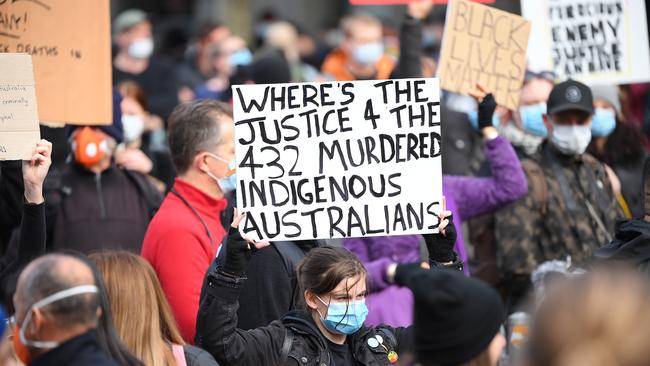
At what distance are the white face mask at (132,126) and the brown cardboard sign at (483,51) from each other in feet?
8.59

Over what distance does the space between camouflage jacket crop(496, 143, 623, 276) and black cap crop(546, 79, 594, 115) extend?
341 mm

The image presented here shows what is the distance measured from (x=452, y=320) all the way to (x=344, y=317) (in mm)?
1483

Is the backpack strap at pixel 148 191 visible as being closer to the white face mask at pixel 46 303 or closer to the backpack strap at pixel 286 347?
the backpack strap at pixel 286 347

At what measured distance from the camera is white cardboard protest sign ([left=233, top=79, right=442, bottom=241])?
17.5ft

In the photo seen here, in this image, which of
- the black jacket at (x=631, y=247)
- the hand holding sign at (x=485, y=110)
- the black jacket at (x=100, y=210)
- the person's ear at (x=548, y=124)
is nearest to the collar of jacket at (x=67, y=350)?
the black jacket at (x=631, y=247)

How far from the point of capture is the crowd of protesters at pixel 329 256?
3.60 metres

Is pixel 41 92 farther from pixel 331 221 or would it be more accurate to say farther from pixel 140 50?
pixel 140 50

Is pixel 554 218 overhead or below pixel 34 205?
below

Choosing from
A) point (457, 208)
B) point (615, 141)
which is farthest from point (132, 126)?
point (615, 141)

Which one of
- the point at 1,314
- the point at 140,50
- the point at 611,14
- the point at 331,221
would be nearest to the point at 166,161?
the point at 140,50

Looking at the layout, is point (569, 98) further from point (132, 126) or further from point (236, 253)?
point (236, 253)

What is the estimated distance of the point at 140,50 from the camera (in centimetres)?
1164

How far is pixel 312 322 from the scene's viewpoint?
5.05 metres

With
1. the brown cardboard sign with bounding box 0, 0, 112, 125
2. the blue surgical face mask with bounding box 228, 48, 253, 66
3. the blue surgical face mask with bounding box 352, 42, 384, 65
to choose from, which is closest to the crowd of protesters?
the brown cardboard sign with bounding box 0, 0, 112, 125
